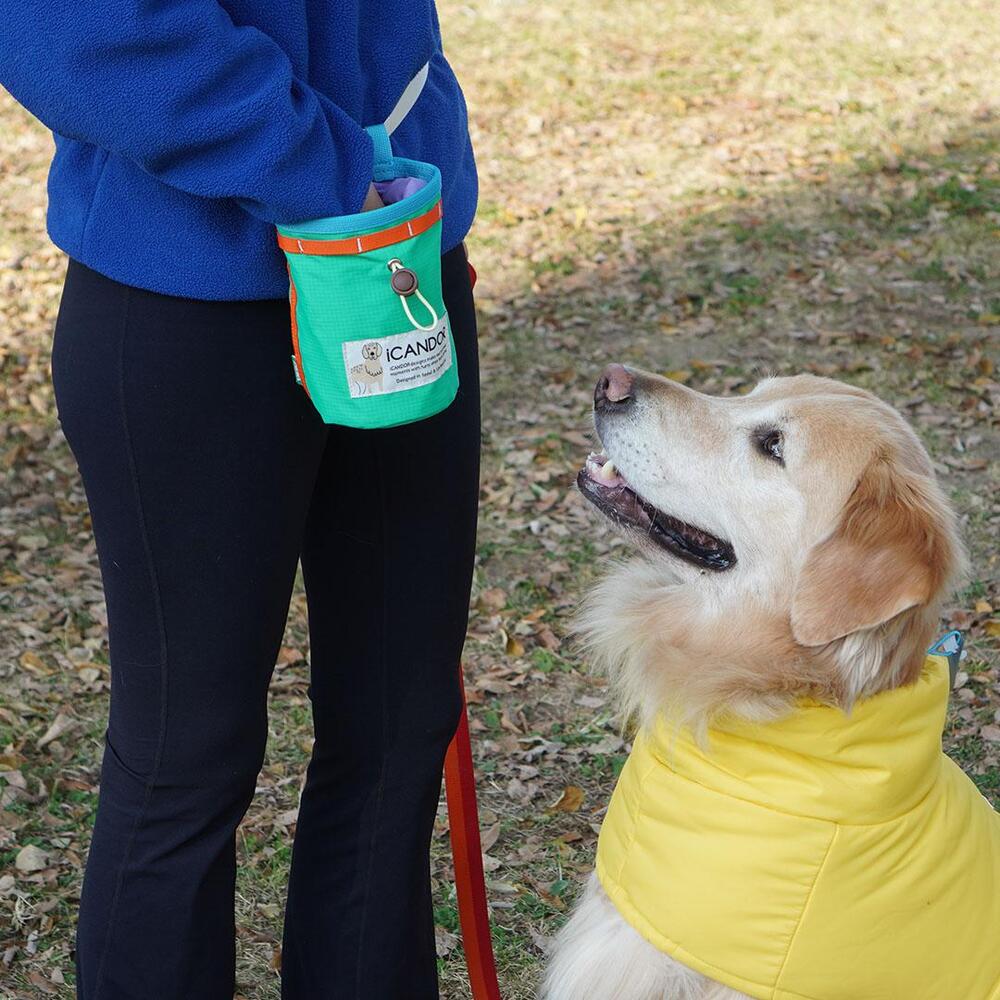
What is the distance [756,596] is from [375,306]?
103 centimetres

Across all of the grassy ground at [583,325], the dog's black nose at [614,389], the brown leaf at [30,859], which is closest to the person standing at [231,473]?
the dog's black nose at [614,389]

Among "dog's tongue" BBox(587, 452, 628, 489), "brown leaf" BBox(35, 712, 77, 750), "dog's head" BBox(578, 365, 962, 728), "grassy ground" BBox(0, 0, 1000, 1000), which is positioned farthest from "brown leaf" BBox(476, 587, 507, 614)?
"dog's tongue" BBox(587, 452, 628, 489)

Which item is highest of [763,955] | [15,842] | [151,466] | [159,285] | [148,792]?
[159,285]

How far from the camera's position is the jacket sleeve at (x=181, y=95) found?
138 centimetres

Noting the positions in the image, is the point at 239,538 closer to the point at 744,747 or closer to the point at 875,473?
the point at 744,747

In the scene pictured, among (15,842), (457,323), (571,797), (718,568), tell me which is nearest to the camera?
(457,323)

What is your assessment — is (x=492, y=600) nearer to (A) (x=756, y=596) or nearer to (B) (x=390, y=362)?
(A) (x=756, y=596)

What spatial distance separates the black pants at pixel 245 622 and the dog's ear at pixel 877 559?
0.61 meters

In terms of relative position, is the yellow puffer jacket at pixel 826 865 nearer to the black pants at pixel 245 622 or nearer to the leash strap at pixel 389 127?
the black pants at pixel 245 622

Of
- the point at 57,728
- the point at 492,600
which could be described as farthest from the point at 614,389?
the point at 57,728

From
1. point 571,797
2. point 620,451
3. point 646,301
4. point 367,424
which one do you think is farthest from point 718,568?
point 646,301

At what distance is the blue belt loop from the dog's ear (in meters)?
1.02

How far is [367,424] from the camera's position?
1.65 m

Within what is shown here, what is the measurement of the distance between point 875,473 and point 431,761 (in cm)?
93
